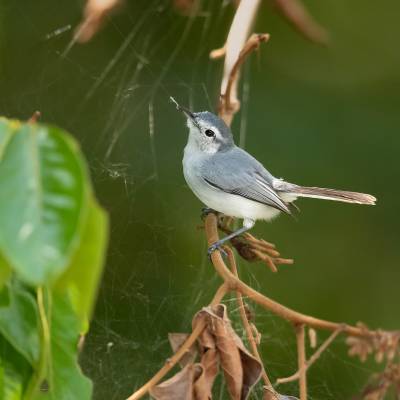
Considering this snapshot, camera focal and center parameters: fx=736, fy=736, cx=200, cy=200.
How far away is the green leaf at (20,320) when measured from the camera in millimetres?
1164

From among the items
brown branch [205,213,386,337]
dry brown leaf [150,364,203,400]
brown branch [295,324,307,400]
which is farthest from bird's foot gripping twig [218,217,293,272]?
dry brown leaf [150,364,203,400]

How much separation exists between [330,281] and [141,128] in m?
1.16

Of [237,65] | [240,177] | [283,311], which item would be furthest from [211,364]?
[240,177]

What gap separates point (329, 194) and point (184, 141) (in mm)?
1089

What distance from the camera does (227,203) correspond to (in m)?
2.71

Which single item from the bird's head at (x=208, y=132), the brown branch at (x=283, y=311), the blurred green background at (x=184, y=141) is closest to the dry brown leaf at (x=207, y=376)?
the brown branch at (x=283, y=311)

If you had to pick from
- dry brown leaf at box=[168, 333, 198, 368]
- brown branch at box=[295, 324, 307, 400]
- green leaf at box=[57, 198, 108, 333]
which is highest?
green leaf at box=[57, 198, 108, 333]

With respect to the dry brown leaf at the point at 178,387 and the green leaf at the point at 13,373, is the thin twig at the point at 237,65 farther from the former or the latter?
the green leaf at the point at 13,373

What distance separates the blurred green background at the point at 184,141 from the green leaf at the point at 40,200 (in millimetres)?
1876

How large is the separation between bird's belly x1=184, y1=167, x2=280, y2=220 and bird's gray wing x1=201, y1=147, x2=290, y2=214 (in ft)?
0.07

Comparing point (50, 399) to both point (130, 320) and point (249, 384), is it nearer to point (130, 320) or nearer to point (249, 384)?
point (249, 384)

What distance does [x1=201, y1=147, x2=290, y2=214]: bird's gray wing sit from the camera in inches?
108

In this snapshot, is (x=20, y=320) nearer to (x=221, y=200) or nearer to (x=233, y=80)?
(x=233, y=80)

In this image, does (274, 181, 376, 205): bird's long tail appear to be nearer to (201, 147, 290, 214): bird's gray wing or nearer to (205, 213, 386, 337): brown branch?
(201, 147, 290, 214): bird's gray wing
